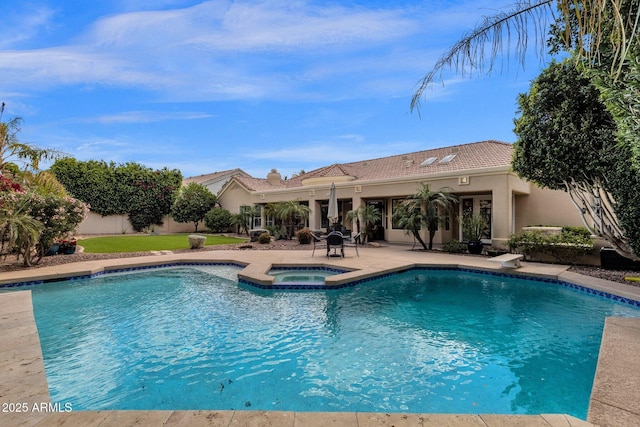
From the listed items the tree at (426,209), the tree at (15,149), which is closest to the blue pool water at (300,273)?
the tree at (426,209)

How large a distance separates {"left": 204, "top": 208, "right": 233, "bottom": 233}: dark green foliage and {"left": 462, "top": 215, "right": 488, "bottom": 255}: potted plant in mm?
18751

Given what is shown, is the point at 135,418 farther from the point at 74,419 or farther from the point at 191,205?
the point at 191,205

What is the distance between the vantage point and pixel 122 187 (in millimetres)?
29109

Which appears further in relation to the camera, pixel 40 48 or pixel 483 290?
pixel 40 48

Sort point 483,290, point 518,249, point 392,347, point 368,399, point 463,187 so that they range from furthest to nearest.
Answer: point 463,187 → point 518,249 → point 483,290 → point 392,347 → point 368,399

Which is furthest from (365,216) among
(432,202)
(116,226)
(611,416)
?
(116,226)

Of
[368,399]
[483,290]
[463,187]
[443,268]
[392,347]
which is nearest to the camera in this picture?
[368,399]

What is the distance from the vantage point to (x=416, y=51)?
18.2 ft

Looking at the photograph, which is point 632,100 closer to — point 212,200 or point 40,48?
point 40,48

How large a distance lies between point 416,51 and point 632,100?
3.32m

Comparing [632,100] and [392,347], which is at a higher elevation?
[632,100]

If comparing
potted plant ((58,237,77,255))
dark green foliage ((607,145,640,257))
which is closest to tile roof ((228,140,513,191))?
dark green foliage ((607,145,640,257))

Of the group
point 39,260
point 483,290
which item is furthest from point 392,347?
point 39,260

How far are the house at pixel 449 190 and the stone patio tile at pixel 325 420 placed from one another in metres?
13.6
